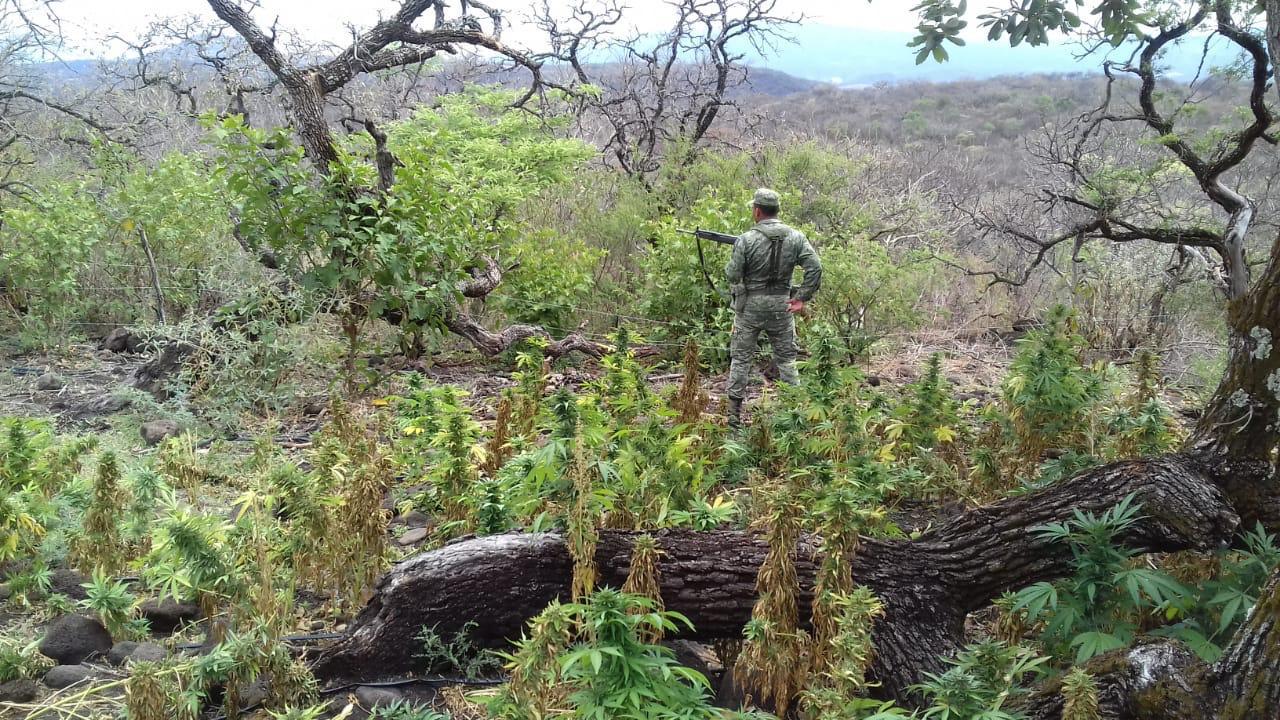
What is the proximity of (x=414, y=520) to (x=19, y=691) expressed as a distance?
74.4 inches

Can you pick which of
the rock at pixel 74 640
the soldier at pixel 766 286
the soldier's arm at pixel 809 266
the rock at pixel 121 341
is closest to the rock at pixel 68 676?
the rock at pixel 74 640

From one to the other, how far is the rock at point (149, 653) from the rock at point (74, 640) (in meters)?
0.22

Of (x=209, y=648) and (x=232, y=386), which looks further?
(x=232, y=386)

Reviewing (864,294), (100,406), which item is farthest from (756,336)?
(100,406)

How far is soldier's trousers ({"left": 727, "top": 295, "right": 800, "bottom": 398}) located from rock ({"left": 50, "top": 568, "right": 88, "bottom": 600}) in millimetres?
4075

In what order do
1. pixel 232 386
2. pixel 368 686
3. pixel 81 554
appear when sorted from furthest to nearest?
pixel 232 386, pixel 81 554, pixel 368 686

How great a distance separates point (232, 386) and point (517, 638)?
3.79 meters

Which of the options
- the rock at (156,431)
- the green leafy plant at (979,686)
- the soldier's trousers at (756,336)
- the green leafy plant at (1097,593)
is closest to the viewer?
the green leafy plant at (979,686)

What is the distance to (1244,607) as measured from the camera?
2.51 meters

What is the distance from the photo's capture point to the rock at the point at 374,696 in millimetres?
2993

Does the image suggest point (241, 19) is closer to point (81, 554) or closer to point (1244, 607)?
point (81, 554)

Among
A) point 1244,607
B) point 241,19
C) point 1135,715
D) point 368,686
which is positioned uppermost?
point 241,19

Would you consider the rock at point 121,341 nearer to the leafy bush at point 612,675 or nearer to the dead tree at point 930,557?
the dead tree at point 930,557

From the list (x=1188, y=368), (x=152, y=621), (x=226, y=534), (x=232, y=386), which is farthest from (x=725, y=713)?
(x=1188, y=368)
